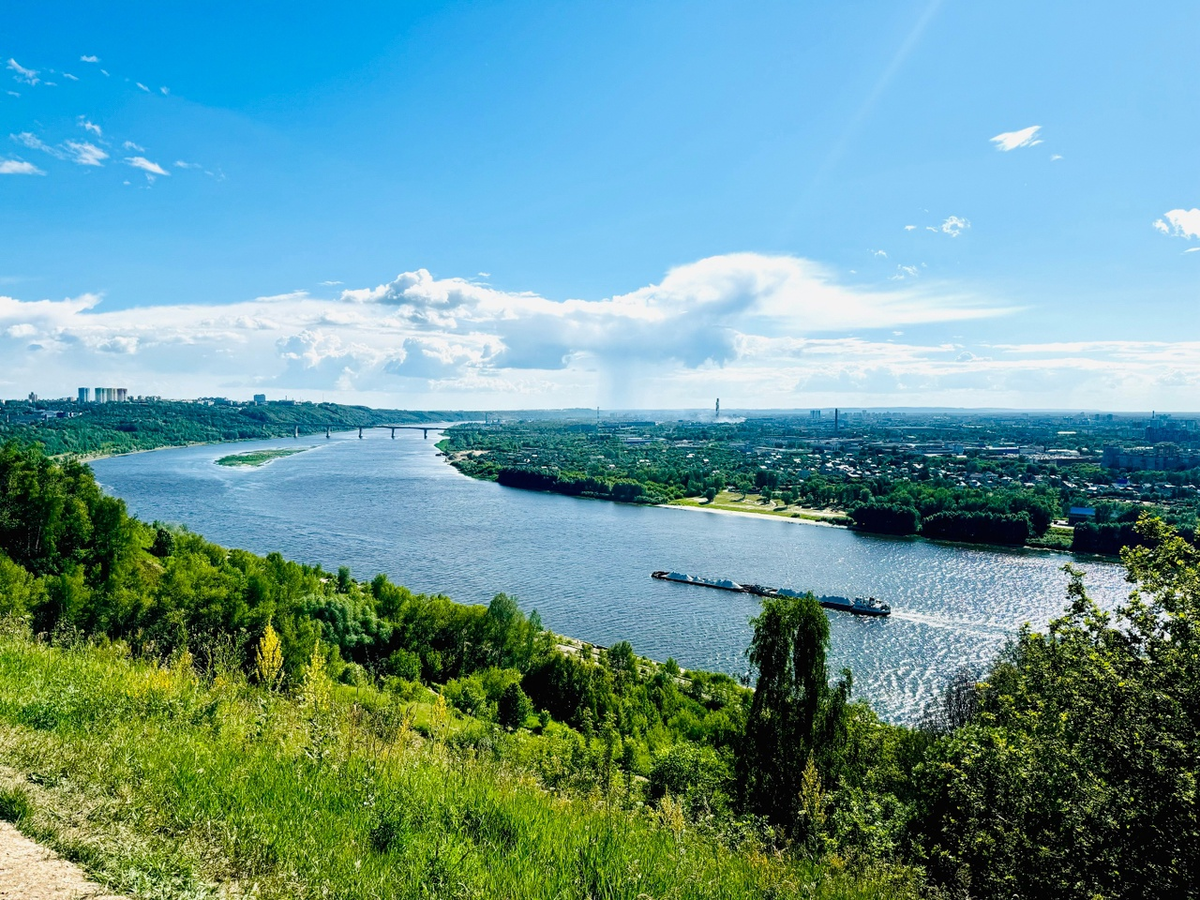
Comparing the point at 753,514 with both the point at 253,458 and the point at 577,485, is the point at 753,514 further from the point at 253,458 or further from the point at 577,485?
the point at 253,458

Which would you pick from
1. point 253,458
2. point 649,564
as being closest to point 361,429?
point 253,458

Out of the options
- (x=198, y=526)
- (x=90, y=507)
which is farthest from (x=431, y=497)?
(x=90, y=507)

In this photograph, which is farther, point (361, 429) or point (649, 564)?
point (361, 429)

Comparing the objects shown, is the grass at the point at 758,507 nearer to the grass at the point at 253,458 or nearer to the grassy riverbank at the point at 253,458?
the grassy riverbank at the point at 253,458

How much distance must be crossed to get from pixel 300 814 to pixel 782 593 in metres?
32.0

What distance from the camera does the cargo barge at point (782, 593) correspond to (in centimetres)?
3086

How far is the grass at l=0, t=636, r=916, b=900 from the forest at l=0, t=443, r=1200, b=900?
0.16 feet

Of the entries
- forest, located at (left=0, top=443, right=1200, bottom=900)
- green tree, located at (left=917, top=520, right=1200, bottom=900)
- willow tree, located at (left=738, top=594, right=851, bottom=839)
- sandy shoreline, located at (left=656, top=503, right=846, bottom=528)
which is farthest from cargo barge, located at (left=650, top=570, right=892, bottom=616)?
green tree, located at (left=917, top=520, right=1200, bottom=900)

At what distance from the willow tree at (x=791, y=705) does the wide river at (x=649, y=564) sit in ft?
31.5

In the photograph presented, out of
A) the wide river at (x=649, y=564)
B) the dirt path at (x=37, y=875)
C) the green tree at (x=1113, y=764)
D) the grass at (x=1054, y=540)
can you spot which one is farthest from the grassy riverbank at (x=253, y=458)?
the green tree at (x=1113, y=764)

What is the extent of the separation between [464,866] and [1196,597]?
4.81m

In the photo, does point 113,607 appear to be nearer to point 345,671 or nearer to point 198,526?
point 345,671

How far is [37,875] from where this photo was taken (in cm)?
274

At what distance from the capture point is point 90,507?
73.6 ft
